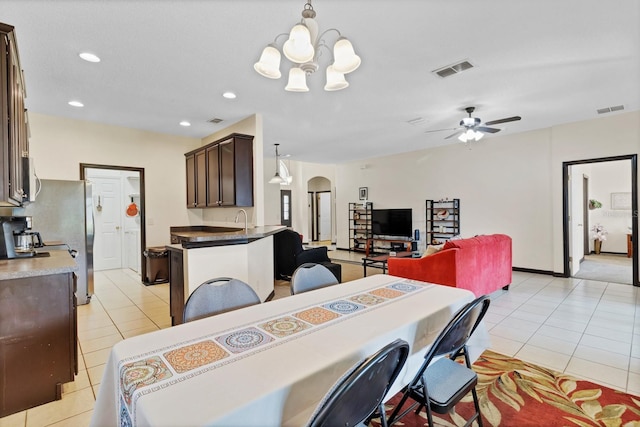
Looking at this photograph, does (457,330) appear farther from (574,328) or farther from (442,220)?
(442,220)

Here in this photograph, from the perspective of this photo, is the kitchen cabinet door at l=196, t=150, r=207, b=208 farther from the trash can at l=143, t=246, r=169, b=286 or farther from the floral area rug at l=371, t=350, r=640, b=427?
the floral area rug at l=371, t=350, r=640, b=427

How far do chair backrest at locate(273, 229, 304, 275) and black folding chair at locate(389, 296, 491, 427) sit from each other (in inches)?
136

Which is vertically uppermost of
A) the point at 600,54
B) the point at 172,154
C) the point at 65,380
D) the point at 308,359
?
the point at 600,54

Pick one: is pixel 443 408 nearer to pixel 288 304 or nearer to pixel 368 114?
pixel 288 304

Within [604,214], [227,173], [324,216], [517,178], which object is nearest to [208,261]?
[227,173]

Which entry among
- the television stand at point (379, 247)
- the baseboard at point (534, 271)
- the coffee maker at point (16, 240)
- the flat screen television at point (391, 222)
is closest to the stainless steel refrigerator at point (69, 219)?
the coffee maker at point (16, 240)

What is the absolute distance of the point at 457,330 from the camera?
144 cm

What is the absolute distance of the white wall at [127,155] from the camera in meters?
4.45

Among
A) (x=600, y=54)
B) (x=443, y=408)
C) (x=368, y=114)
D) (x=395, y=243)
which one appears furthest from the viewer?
(x=395, y=243)

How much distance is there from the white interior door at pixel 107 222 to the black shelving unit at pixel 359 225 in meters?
5.94

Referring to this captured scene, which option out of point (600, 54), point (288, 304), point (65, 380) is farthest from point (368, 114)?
point (65, 380)

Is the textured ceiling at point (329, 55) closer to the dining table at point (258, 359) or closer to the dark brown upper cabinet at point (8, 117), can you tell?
the dark brown upper cabinet at point (8, 117)

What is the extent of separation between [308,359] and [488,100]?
169 inches

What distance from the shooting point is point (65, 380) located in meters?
2.17
